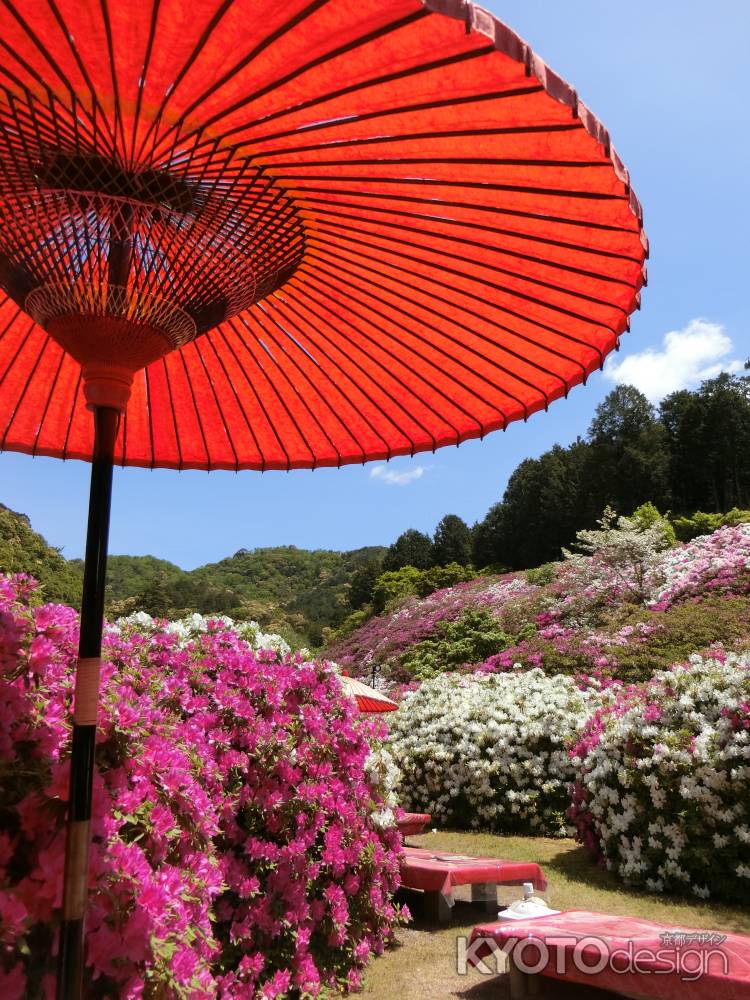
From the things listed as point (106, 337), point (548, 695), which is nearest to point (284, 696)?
point (106, 337)

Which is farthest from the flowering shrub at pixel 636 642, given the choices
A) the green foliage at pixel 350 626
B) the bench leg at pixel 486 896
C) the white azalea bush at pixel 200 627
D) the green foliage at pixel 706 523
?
the green foliage at pixel 350 626

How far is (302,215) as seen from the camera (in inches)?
70.0

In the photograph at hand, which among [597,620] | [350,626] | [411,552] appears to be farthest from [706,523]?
[411,552]

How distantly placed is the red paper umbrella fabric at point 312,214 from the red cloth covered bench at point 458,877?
140 inches

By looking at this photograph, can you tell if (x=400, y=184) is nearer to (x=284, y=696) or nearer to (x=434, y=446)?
(x=434, y=446)

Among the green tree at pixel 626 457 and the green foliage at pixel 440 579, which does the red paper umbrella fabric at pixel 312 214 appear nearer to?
the green foliage at pixel 440 579

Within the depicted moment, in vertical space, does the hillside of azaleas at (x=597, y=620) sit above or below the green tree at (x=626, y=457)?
below

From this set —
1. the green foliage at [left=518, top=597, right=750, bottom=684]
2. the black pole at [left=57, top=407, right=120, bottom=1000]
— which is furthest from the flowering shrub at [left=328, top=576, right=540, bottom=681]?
the black pole at [left=57, top=407, right=120, bottom=1000]

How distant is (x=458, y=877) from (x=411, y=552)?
45.7 meters

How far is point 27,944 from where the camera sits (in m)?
1.71

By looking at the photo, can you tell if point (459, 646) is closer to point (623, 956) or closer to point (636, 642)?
point (636, 642)

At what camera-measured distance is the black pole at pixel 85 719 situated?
1434mm

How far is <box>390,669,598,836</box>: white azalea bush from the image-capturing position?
325 inches

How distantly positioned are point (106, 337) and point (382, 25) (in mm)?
847
